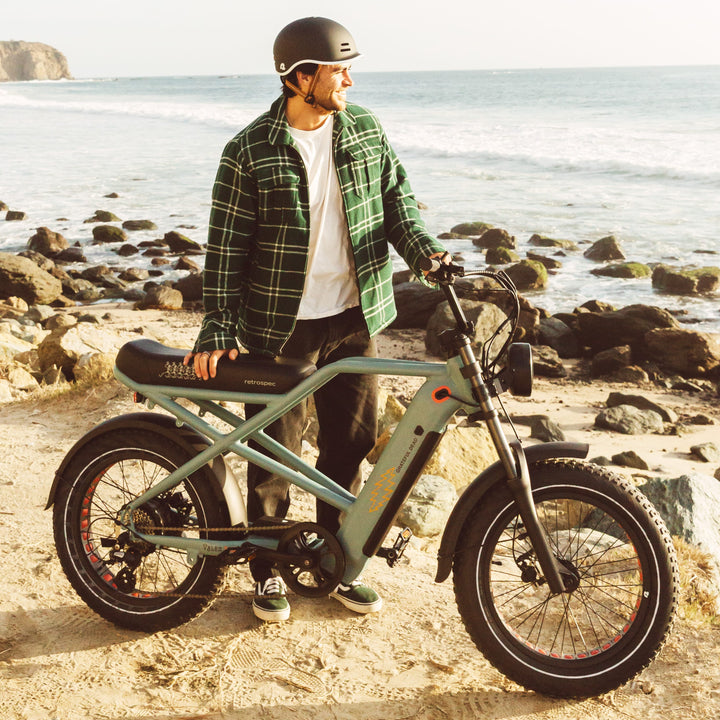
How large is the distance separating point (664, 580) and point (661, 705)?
56 centimetres

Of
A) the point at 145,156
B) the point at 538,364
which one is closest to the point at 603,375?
the point at 538,364

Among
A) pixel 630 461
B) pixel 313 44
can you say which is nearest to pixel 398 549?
pixel 313 44

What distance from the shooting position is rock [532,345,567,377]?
11.7m

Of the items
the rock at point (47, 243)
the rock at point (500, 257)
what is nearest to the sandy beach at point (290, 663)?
the rock at point (500, 257)

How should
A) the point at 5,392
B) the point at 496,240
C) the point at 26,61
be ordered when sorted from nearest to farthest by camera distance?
the point at 5,392, the point at 496,240, the point at 26,61

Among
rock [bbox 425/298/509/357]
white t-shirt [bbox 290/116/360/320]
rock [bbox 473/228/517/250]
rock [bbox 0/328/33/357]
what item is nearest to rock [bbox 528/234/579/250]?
rock [bbox 473/228/517/250]

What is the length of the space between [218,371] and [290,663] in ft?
4.21

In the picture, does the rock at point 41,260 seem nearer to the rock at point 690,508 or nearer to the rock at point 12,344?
the rock at point 12,344

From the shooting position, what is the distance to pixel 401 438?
3379 mm

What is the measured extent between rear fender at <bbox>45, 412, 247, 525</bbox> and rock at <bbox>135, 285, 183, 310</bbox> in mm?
11875

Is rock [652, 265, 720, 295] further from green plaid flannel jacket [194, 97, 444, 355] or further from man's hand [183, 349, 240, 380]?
man's hand [183, 349, 240, 380]

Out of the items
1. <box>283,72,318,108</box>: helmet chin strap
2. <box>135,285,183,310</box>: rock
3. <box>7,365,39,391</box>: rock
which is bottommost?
<box>135,285,183,310</box>: rock

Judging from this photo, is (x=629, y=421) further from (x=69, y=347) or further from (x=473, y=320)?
(x=69, y=347)

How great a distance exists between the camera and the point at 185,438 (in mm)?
3627
